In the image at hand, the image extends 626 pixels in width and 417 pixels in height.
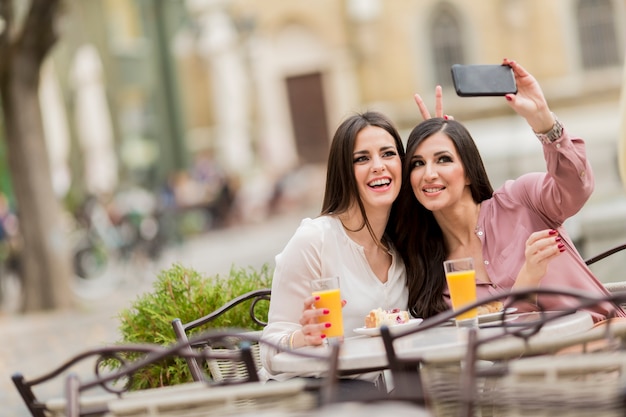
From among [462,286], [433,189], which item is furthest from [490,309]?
[433,189]

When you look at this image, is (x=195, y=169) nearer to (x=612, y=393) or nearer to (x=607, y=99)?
(x=607, y=99)

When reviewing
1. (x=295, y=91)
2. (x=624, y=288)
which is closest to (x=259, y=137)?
(x=295, y=91)

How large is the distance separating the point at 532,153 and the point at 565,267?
1494 centimetres

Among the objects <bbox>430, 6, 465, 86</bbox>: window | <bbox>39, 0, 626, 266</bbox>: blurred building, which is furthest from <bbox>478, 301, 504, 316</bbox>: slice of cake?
<bbox>430, 6, 465, 86</bbox>: window

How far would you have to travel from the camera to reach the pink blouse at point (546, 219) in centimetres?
402

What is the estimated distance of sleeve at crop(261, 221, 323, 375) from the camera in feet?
13.2

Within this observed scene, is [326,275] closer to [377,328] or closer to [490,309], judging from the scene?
[377,328]

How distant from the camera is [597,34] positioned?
118 ft

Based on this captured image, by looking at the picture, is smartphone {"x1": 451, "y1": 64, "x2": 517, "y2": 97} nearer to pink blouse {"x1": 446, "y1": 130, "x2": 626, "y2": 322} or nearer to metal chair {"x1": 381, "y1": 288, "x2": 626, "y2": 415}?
pink blouse {"x1": 446, "y1": 130, "x2": 626, "y2": 322}

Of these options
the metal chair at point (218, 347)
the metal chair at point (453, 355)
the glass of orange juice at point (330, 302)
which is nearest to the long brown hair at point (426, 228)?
the glass of orange juice at point (330, 302)

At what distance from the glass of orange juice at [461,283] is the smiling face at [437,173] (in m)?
0.37

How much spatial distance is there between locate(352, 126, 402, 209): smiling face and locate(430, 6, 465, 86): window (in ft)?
110

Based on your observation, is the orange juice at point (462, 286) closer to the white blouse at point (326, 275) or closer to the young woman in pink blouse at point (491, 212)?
the young woman in pink blouse at point (491, 212)

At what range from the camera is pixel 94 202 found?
18500 millimetres
